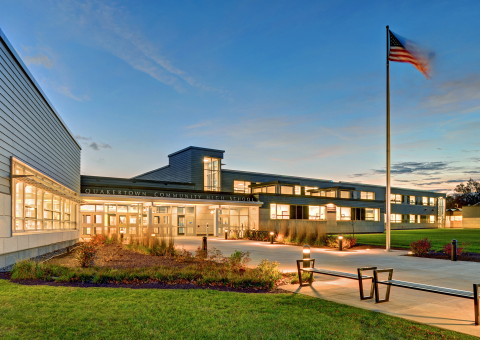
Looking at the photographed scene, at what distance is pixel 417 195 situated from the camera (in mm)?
72562

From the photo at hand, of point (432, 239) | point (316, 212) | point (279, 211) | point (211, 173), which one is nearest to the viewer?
point (432, 239)

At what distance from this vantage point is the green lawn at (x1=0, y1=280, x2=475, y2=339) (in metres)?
5.50

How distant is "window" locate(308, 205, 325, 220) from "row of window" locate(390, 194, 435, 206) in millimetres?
25368

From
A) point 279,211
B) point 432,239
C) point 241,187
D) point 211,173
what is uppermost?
point 211,173

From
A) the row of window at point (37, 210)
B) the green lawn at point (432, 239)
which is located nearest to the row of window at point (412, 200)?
the green lawn at point (432, 239)

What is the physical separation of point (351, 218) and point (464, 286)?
134ft

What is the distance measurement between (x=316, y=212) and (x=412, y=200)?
3524 centimetres

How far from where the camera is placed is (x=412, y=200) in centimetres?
7156

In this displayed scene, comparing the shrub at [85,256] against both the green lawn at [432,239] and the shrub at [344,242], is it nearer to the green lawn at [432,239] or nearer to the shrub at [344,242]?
Result: the shrub at [344,242]

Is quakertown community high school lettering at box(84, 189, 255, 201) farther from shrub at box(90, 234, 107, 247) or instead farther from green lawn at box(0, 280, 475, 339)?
green lawn at box(0, 280, 475, 339)

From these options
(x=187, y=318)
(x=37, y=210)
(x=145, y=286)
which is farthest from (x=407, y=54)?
(x=37, y=210)

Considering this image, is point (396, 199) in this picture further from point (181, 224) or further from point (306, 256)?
point (306, 256)

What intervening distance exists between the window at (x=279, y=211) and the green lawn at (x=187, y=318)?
32.7 meters

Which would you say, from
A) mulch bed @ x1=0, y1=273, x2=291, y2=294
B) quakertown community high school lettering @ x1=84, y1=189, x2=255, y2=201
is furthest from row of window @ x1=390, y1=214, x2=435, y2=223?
mulch bed @ x1=0, y1=273, x2=291, y2=294
